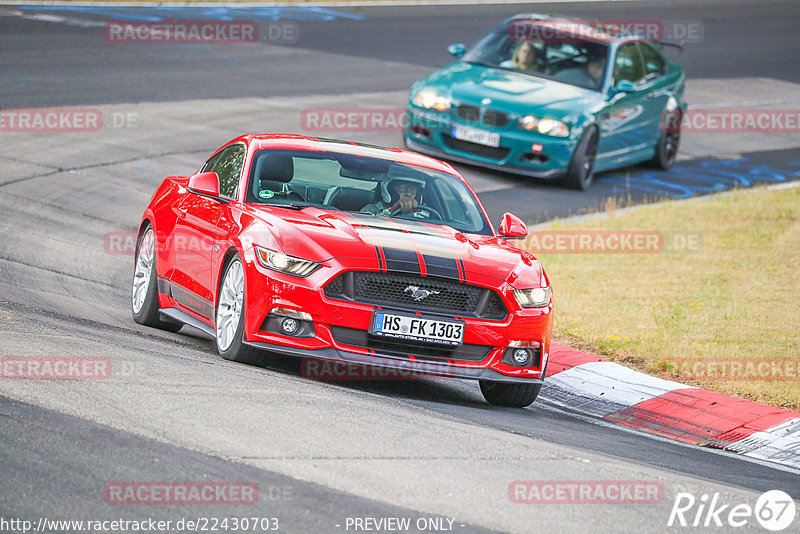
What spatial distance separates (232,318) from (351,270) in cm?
92

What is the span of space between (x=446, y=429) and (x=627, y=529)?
154cm

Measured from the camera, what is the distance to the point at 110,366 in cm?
720

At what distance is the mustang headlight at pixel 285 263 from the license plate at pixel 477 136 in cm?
946

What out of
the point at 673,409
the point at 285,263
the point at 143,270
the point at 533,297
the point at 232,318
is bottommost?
the point at 673,409

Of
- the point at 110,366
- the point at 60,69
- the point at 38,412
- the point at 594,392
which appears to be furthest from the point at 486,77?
the point at 38,412

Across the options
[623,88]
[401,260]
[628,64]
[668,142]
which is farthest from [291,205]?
[668,142]

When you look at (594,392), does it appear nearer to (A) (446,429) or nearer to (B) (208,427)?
(A) (446,429)

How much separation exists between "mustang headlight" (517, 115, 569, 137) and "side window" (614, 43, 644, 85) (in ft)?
5.53

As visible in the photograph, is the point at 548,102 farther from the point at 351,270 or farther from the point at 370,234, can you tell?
the point at 351,270

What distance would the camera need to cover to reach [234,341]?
823 cm

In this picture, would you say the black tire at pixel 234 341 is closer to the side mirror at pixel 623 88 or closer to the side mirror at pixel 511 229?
the side mirror at pixel 511 229

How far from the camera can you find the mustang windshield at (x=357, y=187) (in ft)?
29.7

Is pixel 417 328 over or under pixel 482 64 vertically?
under

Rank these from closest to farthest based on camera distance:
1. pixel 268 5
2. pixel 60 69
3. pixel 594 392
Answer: pixel 594 392
pixel 60 69
pixel 268 5
